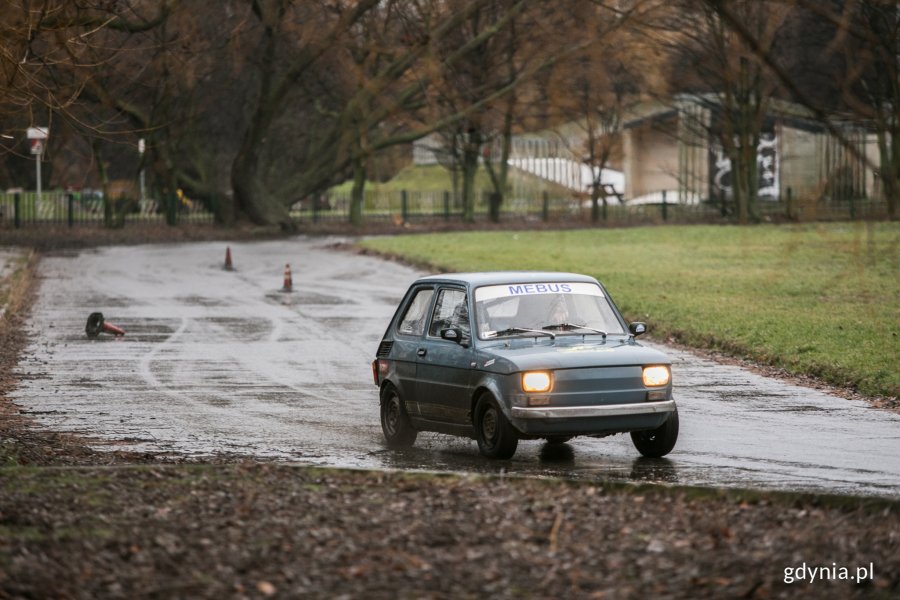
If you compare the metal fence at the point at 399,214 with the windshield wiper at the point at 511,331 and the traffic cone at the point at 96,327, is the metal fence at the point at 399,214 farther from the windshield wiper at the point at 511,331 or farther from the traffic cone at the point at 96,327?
the windshield wiper at the point at 511,331

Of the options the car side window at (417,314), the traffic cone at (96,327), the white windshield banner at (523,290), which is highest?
A: the white windshield banner at (523,290)

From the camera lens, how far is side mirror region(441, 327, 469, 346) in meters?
11.8

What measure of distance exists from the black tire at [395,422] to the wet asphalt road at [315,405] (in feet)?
0.58

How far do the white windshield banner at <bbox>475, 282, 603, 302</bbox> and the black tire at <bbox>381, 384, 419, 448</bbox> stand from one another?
1253mm

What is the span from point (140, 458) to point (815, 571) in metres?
6.06

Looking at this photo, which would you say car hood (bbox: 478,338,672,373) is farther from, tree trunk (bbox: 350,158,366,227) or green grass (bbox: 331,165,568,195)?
green grass (bbox: 331,165,568,195)

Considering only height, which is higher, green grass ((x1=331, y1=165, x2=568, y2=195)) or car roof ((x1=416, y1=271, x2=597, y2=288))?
green grass ((x1=331, y1=165, x2=568, y2=195))

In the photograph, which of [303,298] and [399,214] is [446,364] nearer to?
[303,298]

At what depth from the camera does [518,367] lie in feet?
35.7

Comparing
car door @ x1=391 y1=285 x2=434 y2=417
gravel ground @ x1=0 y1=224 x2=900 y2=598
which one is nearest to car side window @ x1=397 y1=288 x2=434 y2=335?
car door @ x1=391 y1=285 x2=434 y2=417

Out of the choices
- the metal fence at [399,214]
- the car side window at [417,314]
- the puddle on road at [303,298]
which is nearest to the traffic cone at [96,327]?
the puddle on road at [303,298]

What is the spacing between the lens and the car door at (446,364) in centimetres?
1164

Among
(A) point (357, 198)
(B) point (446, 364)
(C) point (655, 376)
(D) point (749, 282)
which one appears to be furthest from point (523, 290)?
(A) point (357, 198)

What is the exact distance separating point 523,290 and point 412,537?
486cm
